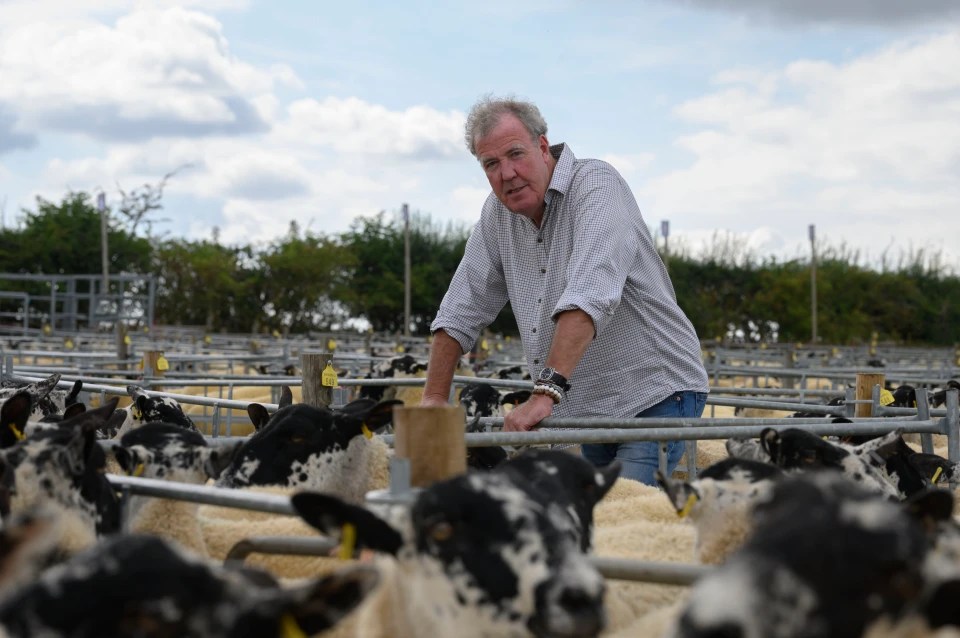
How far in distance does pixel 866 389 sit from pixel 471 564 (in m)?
4.28

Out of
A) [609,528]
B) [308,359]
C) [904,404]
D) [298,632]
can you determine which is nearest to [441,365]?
[609,528]

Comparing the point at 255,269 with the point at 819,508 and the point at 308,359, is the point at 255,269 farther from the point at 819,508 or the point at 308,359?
the point at 819,508

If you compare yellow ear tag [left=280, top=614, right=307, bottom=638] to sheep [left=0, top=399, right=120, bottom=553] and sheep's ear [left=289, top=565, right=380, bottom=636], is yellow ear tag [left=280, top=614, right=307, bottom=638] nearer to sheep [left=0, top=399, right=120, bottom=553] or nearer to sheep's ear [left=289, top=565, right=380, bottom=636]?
sheep's ear [left=289, top=565, right=380, bottom=636]

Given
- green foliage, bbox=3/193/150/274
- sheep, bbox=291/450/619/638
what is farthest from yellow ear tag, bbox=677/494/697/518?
green foliage, bbox=3/193/150/274

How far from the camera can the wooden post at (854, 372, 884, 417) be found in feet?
18.8

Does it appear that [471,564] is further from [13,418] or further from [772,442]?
[13,418]

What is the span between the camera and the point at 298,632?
177cm

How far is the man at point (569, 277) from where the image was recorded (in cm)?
423

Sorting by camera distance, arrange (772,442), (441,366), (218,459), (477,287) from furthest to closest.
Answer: (477,287)
(441,366)
(218,459)
(772,442)

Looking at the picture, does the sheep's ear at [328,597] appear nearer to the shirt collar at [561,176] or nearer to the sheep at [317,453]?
the sheep at [317,453]

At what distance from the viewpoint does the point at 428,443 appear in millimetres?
2479

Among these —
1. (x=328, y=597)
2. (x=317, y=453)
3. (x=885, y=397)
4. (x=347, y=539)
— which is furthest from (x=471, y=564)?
(x=885, y=397)

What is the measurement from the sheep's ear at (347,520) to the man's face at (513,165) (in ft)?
7.53

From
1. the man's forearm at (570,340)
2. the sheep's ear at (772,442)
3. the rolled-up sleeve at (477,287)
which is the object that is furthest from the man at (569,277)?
the sheep's ear at (772,442)
